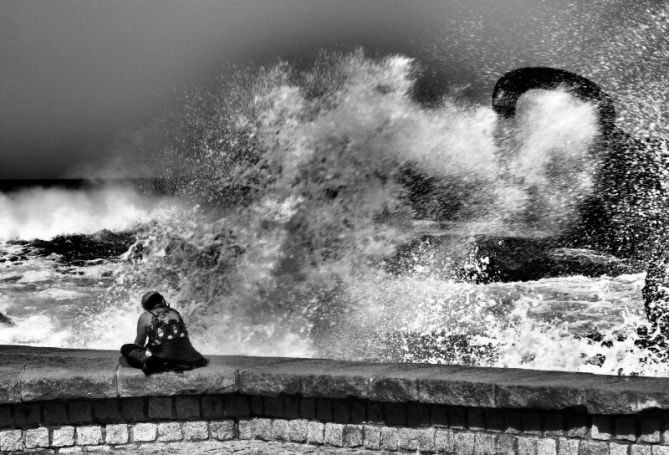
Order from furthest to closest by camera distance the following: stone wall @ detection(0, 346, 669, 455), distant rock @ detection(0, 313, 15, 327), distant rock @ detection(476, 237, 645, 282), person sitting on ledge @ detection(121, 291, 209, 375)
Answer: distant rock @ detection(476, 237, 645, 282)
distant rock @ detection(0, 313, 15, 327)
person sitting on ledge @ detection(121, 291, 209, 375)
stone wall @ detection(0, 346, 669, 455)

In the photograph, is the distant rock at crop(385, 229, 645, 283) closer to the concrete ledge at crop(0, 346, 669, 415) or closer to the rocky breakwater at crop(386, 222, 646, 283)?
the rocky breakwater at crop(386, 222, 646, 283)

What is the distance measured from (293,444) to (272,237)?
27.8ft

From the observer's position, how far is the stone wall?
167 inches

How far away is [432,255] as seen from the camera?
52.3 ft

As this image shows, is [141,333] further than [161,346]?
Yes

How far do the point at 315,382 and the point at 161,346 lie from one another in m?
0.95

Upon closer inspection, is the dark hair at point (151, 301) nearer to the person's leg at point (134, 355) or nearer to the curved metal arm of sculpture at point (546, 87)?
the person's leg at point (134, 355)

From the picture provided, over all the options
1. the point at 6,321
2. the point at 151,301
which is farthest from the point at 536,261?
the point at 151,301

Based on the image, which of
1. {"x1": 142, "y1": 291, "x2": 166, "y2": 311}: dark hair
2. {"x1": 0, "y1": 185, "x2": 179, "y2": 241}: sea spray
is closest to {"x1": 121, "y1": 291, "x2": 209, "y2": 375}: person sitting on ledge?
{"x1": 142, "y1": 291, "x2": 166, "y2": 311}: dark hair

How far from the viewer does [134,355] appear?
501cm

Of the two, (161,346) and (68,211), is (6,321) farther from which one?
(68,211)

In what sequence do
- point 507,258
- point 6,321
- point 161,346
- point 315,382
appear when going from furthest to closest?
point 507,258 → point 6,321 → point 161,346 → point 315,382

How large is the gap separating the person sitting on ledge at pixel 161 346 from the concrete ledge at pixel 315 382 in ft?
0.24

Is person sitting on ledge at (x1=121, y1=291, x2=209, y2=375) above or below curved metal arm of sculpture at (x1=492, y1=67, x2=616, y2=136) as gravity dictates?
below
